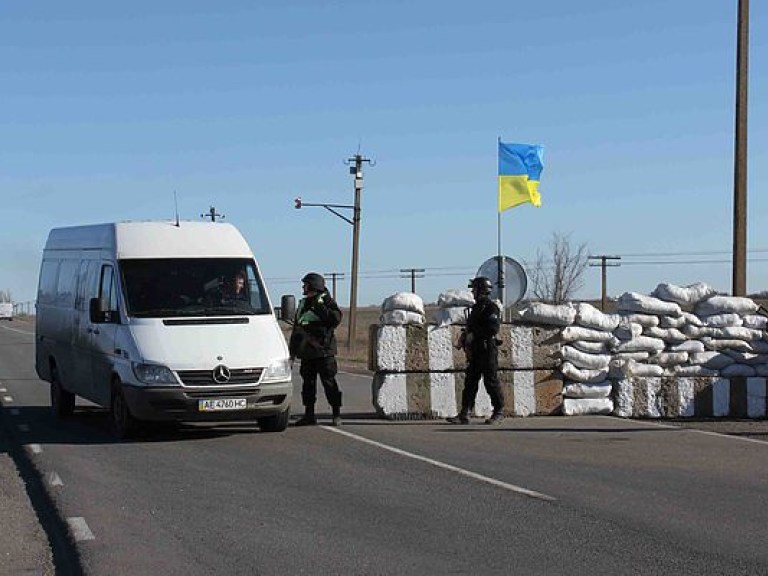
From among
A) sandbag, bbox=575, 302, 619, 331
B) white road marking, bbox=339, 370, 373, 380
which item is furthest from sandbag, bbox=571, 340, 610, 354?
white road marking, bbox=339, 370, 373, 380

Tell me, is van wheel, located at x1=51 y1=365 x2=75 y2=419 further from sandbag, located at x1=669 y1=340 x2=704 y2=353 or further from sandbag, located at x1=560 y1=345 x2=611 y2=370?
sandbag, located at x1=669 y1=340 x2=704 y2=353

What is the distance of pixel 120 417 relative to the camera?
50.8 feet

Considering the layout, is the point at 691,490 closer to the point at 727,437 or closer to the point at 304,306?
the point at 727,437

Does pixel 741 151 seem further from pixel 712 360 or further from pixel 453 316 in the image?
pixel 453 316

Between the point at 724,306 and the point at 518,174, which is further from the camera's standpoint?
the point at 518,174

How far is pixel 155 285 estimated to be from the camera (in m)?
16.0

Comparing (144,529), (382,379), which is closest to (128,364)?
(382,379)

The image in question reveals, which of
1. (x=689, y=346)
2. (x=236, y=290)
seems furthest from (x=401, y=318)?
(x=689, y=346)

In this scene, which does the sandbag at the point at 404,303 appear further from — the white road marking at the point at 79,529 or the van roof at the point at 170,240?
the white road marking at the point at 79,529

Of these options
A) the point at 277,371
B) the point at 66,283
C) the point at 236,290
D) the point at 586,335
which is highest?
the point at 66,283

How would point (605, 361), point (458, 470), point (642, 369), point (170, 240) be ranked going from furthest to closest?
1. point (642, 369)
2. point (605, 361)
3. point (170, 240)
4. point (458, 470)

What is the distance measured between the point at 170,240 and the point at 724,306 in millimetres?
7735

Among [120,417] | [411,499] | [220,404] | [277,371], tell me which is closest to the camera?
[411,499]

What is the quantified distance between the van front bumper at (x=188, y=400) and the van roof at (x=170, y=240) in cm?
200
